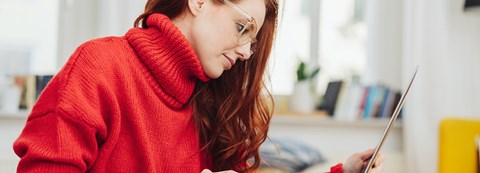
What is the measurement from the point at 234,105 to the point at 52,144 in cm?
39

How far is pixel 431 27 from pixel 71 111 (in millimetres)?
2651

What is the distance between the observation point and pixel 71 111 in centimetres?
91

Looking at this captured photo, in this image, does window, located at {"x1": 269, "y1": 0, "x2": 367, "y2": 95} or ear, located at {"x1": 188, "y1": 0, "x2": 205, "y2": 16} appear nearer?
ear, located at {"x1": 188, "y1": 0, "x2": 205, "y2": 16}

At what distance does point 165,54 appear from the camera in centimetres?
108

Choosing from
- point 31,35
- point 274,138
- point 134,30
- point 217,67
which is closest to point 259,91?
point 217,67

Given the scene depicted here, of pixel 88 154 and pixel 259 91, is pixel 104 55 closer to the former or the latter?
pixel 88 154

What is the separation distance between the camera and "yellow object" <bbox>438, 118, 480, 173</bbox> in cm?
259

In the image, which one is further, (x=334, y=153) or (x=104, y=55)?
(x=334, y=153)

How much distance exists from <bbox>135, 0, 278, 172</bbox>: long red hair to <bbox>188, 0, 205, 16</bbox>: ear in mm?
95

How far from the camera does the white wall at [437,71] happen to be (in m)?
3.28

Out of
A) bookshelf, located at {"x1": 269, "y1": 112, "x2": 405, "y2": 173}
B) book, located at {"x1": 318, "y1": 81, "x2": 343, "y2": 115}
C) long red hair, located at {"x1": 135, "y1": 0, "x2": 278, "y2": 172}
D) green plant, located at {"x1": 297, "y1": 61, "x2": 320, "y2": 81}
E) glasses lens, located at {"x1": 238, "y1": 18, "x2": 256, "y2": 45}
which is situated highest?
glasses lens, located at {"x1": 238, "y1": 18, "x2": 256, "y2": 45}

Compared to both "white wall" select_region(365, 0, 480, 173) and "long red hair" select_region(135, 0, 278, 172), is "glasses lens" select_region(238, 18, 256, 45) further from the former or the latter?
"white wall" select_region(365, 0, 480, 173)

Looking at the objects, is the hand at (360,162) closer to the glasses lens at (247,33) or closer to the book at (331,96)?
the glasses lens at (247,33)

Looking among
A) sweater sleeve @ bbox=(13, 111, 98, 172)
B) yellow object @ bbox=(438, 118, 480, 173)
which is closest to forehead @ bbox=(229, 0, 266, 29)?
sweater sleeve @ bbox=(13, 111, 98, 172)
